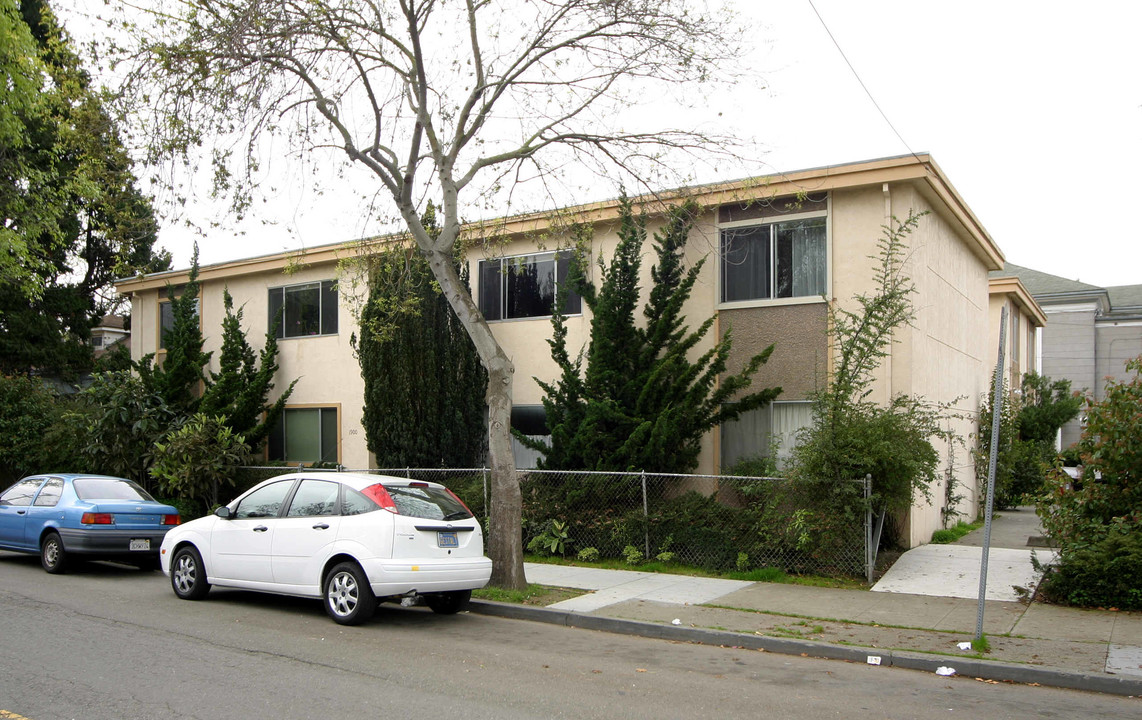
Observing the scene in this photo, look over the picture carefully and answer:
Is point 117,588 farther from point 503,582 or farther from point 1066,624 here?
point 1066,624

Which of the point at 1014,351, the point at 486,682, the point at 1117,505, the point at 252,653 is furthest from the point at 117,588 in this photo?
the point at 1014,351

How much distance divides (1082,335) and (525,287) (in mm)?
28185

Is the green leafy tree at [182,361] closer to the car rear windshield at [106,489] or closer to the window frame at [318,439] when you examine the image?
the window frame at [318,439]

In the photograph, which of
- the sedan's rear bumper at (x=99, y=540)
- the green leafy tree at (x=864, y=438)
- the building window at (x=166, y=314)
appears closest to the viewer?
the green leafy tree at (x=864, y=438)

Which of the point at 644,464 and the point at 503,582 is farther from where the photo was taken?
the point at 644,464

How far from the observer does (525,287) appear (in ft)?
54.1

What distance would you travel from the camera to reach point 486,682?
22.1 ft

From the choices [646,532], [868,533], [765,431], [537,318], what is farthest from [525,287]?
[868,533]

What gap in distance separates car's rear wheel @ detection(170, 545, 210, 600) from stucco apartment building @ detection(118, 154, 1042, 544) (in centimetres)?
434

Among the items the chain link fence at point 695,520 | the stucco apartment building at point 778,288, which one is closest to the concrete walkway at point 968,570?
the chain link fence at point 695,520

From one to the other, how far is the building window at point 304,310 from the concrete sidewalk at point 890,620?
9.59 m

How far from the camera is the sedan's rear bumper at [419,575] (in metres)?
8.56

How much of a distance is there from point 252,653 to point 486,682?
7.35ft

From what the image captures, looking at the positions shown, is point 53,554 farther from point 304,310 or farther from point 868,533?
point 868,533
